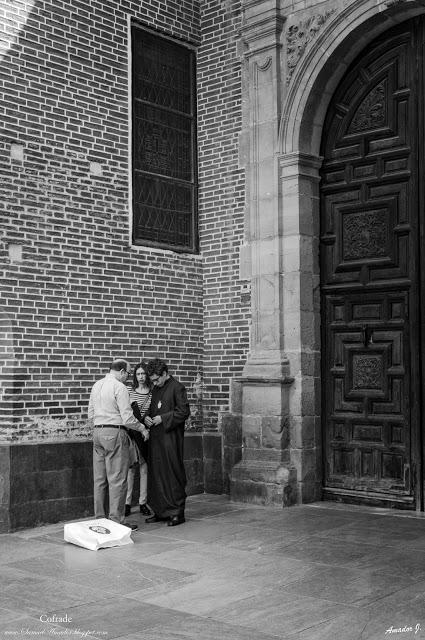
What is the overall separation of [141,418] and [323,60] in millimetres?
4703

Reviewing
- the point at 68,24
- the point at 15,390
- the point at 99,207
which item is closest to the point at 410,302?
the point at 99,207

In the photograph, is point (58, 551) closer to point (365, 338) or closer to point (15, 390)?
point (15, 390)

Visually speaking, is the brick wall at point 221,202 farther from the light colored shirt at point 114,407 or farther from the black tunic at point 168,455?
the light colored shirt at point 114,407

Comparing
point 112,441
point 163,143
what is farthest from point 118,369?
point 163,143

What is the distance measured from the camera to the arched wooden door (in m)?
9.61

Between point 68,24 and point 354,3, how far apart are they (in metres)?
3.30

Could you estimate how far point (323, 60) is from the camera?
33.3 ft

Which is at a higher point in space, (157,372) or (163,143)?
(163,143)

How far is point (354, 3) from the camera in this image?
32.2 ft

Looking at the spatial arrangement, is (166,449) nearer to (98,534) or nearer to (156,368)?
(156,368)

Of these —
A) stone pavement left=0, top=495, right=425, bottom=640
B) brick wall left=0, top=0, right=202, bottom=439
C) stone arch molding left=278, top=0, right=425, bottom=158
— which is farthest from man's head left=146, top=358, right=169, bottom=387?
stone arch molding left=278, top=0, right=425, bottom=158

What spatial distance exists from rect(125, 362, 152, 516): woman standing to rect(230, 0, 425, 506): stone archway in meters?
1.25

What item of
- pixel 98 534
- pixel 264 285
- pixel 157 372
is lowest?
pixel 98 534

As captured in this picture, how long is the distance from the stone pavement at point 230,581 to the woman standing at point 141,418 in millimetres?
751
